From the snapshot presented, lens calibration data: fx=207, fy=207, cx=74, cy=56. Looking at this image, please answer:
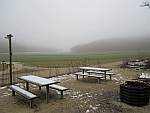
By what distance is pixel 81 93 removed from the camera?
38.3 feet

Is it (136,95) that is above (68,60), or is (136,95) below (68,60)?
below

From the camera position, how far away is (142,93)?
9250 mm

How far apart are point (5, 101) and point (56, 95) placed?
2.62m

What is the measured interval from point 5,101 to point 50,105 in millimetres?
2521

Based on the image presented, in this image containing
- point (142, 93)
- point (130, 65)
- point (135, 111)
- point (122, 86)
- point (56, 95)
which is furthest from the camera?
point (130, 65)

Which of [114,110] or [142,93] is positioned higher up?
[142,93]

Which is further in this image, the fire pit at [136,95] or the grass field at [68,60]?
the grass field at [68,60]

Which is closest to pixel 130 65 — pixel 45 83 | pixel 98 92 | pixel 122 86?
pixel 98 92

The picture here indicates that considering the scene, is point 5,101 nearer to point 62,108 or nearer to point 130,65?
point 62,108

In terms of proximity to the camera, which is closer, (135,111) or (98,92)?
(135,111)

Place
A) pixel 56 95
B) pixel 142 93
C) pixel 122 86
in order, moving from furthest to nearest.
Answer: pixel 56 95
pixel 122 86
pixel 142 93

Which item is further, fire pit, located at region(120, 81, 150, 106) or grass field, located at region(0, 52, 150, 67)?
grass field, located at region(0, 52, 150, 67)

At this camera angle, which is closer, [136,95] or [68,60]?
[136,95]

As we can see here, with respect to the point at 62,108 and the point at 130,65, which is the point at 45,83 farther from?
the point at 130,65
